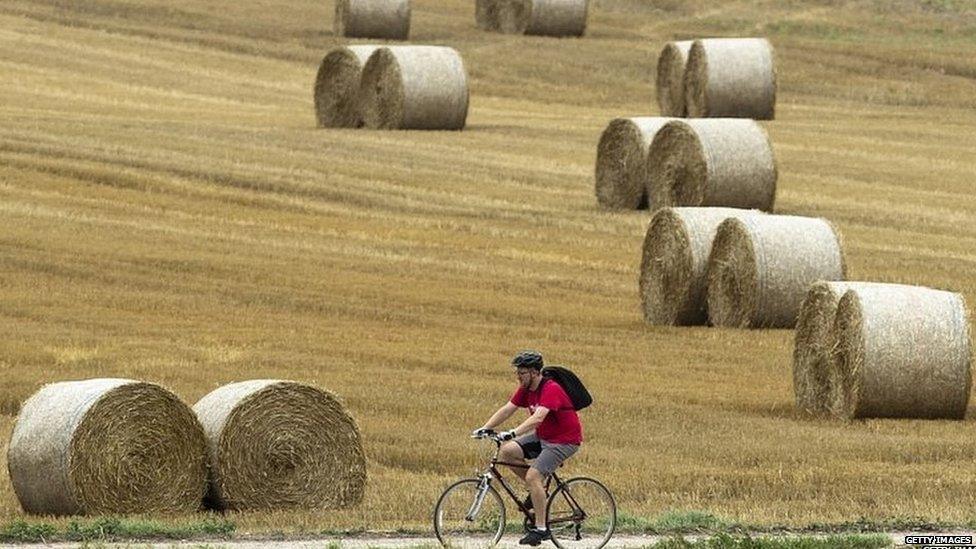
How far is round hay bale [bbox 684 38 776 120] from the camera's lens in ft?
153

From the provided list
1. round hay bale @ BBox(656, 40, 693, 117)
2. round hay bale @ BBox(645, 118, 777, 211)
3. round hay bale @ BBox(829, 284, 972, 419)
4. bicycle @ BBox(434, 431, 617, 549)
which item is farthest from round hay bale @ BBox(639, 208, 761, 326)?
round hay bale @ BBox(656, 40, 693, 117)

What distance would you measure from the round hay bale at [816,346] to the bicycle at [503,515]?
21.7 ft

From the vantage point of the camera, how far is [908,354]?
2034 cm

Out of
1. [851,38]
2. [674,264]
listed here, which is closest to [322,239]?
[674,264]

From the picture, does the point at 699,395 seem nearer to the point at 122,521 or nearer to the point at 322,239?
the point at 122,521

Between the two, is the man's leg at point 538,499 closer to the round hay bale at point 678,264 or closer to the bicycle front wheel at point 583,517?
the bicycle front wheel at point 583,517

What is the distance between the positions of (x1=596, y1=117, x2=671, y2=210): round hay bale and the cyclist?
73.1 ft

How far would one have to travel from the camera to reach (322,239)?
33.5 m

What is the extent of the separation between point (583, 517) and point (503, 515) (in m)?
0.52

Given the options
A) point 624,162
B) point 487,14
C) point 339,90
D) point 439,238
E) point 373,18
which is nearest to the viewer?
point 439,238

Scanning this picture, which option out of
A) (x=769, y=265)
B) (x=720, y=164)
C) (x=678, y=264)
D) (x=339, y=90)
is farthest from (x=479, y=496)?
(x=339, y=90)

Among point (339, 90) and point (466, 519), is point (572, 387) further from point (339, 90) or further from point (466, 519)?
point (339, 90)

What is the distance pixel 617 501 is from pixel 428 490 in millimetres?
1442

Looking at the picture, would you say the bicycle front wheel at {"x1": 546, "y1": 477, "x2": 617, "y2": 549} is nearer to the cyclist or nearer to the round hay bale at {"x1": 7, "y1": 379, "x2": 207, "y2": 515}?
the cyclist
